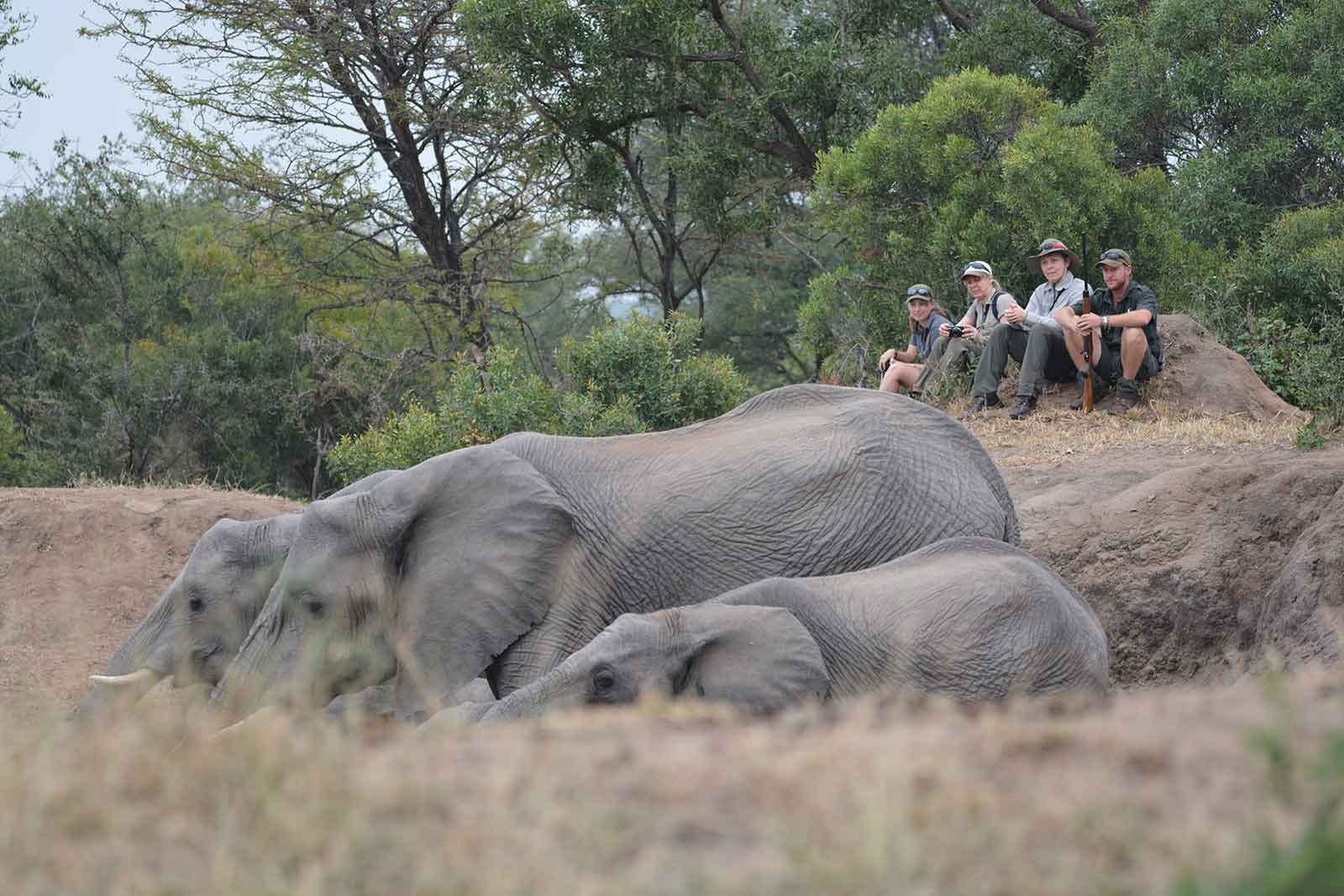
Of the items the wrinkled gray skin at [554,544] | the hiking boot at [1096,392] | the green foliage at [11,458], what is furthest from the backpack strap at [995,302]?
the green foliage at [11,458]

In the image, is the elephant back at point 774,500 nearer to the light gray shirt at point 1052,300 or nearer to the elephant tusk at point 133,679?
the elephant tusk at point 133,679

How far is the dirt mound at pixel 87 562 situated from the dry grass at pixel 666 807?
7.64 m

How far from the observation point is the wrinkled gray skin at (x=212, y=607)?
750cm

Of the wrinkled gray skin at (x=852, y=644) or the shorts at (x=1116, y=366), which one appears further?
the shorts at (x=1116, y=366)

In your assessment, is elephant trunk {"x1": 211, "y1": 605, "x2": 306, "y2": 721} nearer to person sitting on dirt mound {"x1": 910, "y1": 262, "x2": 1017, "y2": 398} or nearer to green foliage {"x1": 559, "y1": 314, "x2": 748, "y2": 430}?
green foliage {"x1": 559, "y1": 314, "x2": 748, "y2": 430}

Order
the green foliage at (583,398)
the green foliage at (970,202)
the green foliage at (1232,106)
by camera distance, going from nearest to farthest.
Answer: the green foliage at (583,398), the green foliage at (970,202), the green foliage at (1232,106)

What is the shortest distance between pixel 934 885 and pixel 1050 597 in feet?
12.6

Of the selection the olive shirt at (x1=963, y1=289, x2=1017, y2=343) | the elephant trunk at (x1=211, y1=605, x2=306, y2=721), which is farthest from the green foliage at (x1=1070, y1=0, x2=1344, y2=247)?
the elephant trunk at (x1=211, y1=605, x2=306, y2=721)

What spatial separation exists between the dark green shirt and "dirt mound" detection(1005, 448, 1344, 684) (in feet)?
9.39

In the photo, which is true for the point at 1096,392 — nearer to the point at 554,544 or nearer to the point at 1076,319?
the point at 1076,319

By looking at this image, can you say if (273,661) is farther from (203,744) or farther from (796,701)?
(203,744)

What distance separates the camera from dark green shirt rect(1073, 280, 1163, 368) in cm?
1165

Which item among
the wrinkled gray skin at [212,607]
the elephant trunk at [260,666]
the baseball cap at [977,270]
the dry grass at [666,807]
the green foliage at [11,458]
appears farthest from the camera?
the green foliage at [11,458]

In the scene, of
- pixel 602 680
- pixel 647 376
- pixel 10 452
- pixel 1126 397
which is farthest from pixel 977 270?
pixel 10 452
